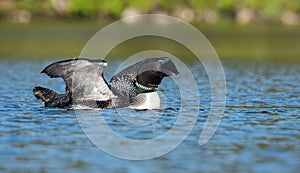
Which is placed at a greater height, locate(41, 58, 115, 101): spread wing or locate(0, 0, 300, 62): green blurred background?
locate(0, 0, 300, 62): green blurred background

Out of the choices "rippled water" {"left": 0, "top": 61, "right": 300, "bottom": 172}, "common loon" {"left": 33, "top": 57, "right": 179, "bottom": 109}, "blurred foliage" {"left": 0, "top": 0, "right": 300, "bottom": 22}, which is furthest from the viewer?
"blurred foliage" {"left": 0, "top": 0, "right": 300, "bottom": 22}

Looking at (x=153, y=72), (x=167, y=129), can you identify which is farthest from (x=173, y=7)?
(x=167, y=129)

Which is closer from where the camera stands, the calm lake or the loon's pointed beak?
the calm lake

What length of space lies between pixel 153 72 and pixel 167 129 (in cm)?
265

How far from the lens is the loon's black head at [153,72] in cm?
1997

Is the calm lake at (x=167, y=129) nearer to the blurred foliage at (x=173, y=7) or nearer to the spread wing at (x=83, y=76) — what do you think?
the spread wing at (x=83, y=76)

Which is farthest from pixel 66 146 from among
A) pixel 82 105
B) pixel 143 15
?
pixel 143 15

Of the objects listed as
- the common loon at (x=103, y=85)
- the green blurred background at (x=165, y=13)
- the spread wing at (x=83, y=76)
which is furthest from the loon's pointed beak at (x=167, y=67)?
the green blurred background at (x=165, y=13)

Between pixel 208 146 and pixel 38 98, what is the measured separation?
626 centimetres

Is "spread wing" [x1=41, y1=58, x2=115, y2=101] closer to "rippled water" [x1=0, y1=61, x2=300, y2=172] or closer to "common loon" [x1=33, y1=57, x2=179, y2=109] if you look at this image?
"common loon" [x1=33, y1=57, x2=179, y2=109]

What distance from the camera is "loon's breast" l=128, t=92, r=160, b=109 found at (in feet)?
67.5

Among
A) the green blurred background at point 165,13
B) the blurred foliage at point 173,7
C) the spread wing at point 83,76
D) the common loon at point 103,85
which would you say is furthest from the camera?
the blurred foliage at point 173,7

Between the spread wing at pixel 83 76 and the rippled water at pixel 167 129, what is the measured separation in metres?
0.48

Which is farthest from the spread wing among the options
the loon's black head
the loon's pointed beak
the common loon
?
the loon's pointed beak
